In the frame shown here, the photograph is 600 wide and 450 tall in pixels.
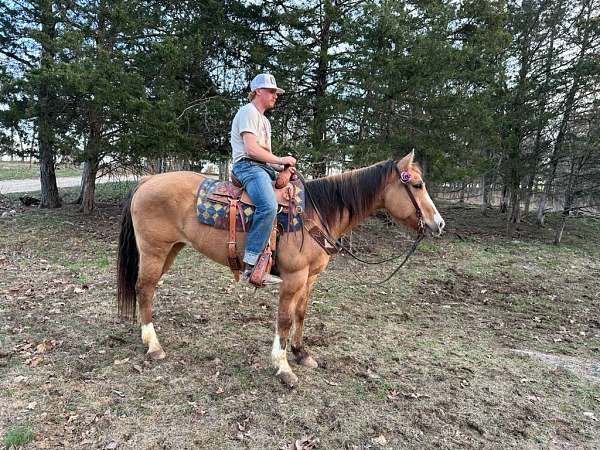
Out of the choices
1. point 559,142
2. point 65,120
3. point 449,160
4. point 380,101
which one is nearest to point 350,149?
point 380,101

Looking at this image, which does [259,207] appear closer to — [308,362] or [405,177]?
[405,177]

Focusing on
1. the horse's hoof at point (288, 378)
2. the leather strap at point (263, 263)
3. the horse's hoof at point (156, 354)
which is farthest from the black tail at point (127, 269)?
the horse's hoof at point (288, 378)

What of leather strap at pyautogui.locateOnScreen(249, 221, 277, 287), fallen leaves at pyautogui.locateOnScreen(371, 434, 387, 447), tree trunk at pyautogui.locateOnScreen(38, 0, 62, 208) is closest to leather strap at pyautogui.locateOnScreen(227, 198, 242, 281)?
leather strap at pyautogui.locateOnScreen(249, 221, 277, 287)

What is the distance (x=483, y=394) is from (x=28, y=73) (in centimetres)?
891

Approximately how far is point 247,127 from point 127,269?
201 centimetres

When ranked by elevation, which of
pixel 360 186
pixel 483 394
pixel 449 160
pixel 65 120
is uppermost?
pixel 65 120

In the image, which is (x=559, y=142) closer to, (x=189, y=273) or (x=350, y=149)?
(x=350, y=149)

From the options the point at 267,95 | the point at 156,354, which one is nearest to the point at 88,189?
the point at 156,354

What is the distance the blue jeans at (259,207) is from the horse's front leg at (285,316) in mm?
388

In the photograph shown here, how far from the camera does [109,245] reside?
7250 mm

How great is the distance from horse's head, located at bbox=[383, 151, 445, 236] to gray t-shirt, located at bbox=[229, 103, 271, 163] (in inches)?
46.9

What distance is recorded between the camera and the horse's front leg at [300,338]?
3.42m

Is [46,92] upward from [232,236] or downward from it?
upward

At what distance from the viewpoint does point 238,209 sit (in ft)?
10.2
